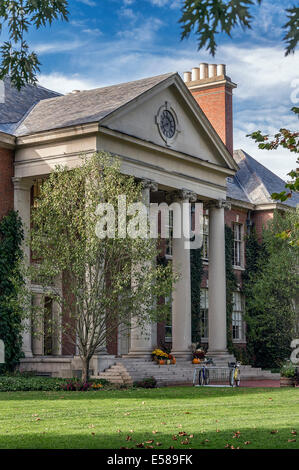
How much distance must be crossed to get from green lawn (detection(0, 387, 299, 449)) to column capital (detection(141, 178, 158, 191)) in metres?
9.38

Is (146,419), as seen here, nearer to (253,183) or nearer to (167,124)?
(167,124)

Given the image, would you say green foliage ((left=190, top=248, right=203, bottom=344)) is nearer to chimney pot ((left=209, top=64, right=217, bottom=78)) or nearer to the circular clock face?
the circular clock face

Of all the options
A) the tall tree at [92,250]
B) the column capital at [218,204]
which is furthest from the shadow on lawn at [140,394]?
the column capital at [218,204]

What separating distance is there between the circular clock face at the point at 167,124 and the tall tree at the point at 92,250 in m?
7.02

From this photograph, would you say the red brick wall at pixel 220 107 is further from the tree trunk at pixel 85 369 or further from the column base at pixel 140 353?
the tree trunk at pixel 85 369

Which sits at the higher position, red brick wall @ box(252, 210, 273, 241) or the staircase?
red brick wall @ box(252, 210, 273, 241)

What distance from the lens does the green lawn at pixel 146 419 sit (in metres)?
10.9

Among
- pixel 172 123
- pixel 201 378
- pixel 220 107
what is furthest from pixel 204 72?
pixel 201 378

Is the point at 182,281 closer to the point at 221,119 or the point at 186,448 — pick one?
the point at 221,119

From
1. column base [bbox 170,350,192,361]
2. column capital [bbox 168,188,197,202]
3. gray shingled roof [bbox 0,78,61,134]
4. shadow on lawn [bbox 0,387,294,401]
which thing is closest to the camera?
shadow on lawn [bbox 0,387,294,401]

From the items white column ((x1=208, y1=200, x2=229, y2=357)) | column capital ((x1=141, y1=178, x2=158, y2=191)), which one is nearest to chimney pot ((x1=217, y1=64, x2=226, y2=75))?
white column ((x1=208, y1=200, x2=229, y2=357))

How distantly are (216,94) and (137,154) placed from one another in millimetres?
14351

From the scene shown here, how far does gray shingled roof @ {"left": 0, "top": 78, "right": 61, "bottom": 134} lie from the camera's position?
2913 centimetres

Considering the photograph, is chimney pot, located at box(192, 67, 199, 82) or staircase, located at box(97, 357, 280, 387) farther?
chimney pot, located at box(192, 67, 199, 82)
